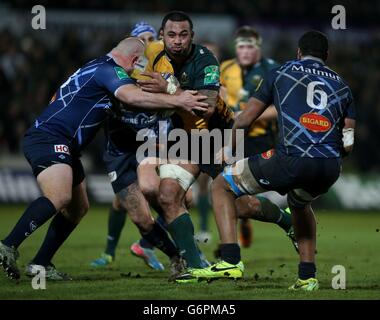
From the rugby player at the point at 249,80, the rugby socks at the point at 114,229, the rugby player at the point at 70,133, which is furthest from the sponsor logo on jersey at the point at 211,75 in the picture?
the rugby player at the point at 249,80

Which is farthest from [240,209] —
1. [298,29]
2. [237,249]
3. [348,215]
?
[298,29]

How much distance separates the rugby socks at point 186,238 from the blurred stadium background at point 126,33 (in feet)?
26.9

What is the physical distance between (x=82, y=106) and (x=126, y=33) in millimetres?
12563

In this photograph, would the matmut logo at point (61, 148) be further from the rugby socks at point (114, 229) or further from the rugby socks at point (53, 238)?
the rugby socks at point (114, 229)

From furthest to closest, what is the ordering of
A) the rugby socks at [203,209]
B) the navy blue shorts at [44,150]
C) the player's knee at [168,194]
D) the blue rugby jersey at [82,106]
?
the rugby socks at [203,209] < the player's knee at [168,194] < the blue rugby jersey at [82,106] < the navy blue shorts at [44,150]

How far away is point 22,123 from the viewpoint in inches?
730

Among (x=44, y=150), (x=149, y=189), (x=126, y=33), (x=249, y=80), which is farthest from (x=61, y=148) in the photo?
(x=126, y=33)

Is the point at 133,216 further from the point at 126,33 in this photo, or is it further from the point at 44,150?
the point at 126,33

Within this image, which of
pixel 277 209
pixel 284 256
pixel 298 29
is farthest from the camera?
pixel 298 29

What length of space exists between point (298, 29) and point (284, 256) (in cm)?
1165

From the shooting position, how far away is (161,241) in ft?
30.6

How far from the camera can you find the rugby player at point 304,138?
7660 mm

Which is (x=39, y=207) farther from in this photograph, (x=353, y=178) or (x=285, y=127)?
(x=353, y=178)

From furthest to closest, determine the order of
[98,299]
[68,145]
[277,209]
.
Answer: [277,209] < [68,145] < [98,299]
